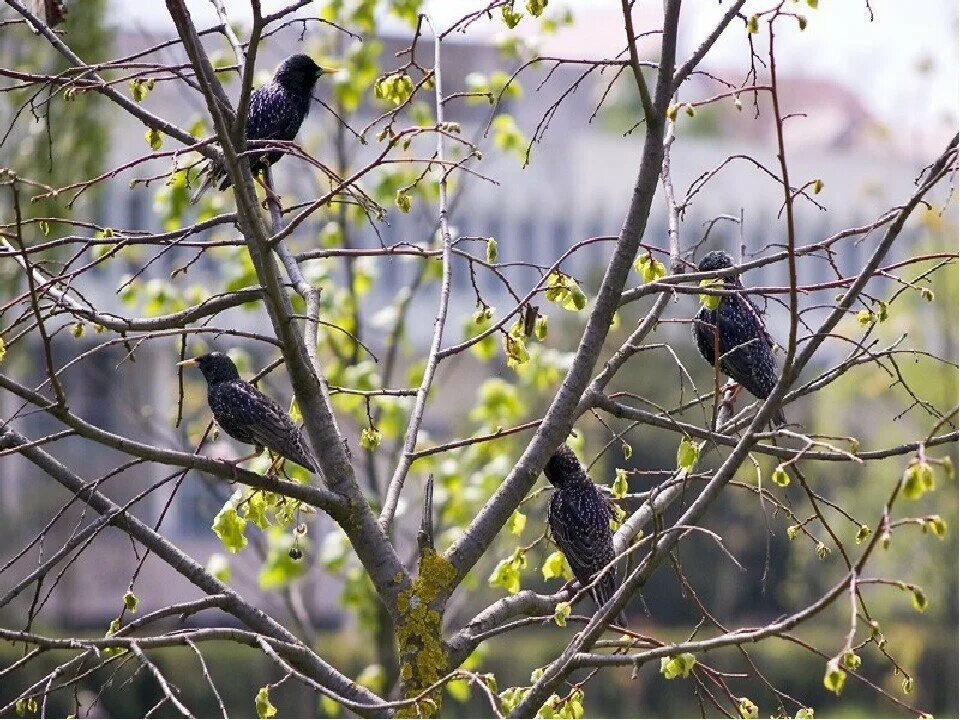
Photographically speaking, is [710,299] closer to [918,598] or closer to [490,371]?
[918,598]

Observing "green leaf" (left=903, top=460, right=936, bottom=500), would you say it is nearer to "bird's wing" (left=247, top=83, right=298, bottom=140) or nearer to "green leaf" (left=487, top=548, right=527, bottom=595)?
"green leaf" (left=487, top=548, right=527, bottom=595)

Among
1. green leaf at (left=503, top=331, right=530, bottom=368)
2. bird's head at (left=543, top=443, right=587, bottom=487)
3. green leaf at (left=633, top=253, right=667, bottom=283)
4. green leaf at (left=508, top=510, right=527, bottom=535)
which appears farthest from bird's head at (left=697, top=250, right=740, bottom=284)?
green leaf at (left=503, top=331, right=530, bottom=368)

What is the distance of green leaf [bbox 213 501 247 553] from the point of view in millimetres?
2490

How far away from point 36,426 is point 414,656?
1379 cm

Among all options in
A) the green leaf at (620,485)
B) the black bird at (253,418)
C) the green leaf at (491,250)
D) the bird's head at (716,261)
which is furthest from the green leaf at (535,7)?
the bird's head at (716,261)

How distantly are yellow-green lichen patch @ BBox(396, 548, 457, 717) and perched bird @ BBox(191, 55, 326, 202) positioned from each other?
4.35ft

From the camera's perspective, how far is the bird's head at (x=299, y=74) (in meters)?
3.51

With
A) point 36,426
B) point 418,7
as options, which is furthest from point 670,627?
point 418,7

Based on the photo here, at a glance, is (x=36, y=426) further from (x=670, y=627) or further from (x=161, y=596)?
(x=670, y=627)

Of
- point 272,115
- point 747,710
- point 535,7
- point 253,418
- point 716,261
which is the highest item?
point 272,115

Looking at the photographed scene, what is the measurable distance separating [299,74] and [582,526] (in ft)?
4.93

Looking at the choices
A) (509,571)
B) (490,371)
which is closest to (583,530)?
(509,571)

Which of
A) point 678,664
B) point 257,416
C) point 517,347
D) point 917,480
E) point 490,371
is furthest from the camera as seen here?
point 490,371

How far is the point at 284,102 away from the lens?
347 centimetres
